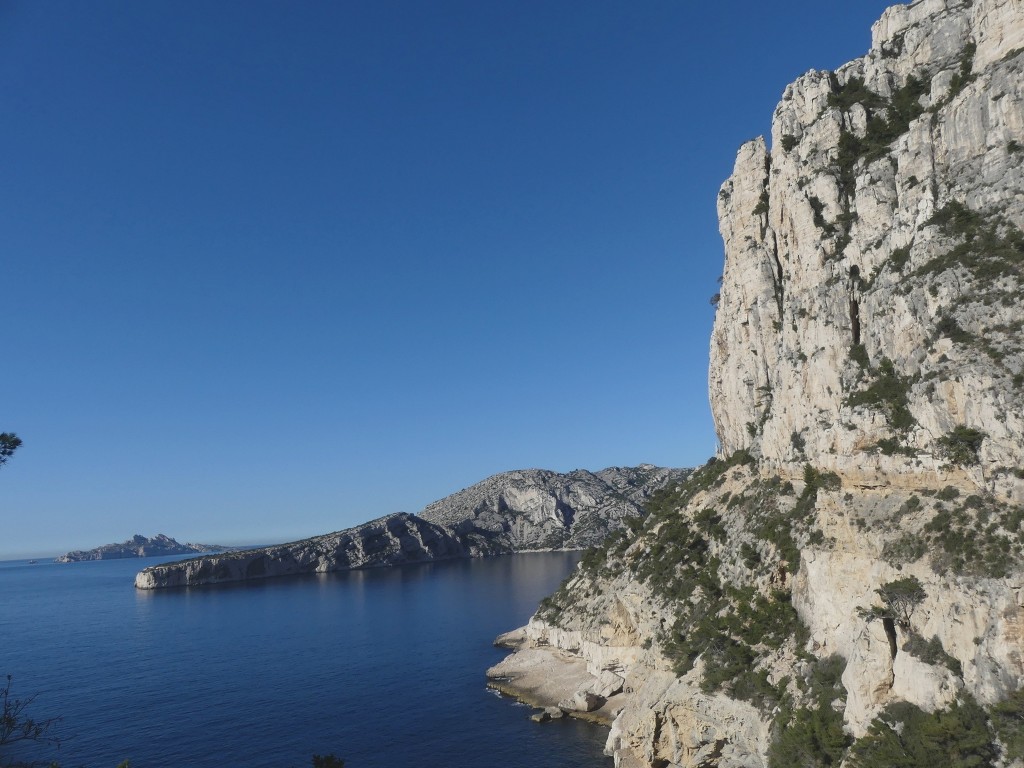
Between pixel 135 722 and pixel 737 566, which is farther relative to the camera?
pixel 135 722

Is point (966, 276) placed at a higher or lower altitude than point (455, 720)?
higher

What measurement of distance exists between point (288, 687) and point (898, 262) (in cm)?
A: 9431

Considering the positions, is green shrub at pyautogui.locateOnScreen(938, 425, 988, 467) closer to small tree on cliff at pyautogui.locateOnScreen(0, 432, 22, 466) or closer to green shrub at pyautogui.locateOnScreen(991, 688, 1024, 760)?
green shrub at pyautogui.locateOnScreen(991, 688, 1024, 760)

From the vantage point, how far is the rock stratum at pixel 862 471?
3594 cm

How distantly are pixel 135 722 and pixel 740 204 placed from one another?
105477 mm

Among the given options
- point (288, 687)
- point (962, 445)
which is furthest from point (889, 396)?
point (288, 687)

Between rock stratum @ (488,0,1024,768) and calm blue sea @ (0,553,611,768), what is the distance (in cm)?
1206

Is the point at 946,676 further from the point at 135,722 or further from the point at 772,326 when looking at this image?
the point at 135,722

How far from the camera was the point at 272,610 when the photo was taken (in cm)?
16212

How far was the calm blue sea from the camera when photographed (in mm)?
63250

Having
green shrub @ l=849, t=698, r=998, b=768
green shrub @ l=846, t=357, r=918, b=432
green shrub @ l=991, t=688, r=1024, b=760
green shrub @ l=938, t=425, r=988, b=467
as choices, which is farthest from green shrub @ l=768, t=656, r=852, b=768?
green shrub @ l=846, t=357, r=918, b=432

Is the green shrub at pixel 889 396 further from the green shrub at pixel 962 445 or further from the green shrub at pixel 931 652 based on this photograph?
the green shrub at pixel 931 652

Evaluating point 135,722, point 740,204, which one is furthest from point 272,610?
point 740,204

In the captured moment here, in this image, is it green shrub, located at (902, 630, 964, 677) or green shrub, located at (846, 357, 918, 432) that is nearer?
green shrub, located at (902, 630, 964, 677)
